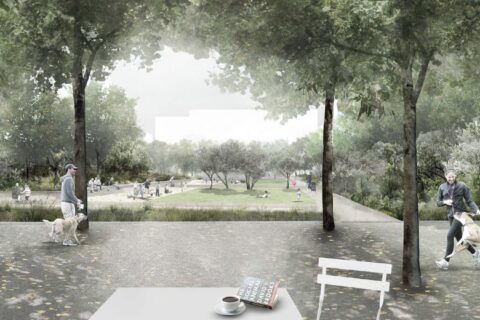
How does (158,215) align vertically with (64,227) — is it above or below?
below

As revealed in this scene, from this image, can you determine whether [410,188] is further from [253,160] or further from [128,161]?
[128,161]

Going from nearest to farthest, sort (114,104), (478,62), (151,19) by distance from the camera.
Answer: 1. (478,62)
2. (151,19)
3. (114,104)

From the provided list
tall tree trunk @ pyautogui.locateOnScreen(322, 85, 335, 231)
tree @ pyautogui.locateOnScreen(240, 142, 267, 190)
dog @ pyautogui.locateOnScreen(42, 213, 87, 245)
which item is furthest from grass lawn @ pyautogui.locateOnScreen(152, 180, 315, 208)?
dog @ pyautogui.locateOnScreen(42, 213, 87, 245)

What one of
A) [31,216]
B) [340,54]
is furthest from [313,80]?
[31,216]

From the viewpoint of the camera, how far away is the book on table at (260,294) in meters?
4.39

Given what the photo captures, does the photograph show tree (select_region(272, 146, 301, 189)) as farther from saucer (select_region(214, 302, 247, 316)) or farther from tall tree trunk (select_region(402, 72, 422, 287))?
saucer (select_region(214, 302, 247, 316))

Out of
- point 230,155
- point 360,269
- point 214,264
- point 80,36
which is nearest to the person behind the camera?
point 360,269

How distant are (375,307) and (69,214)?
8717 mm

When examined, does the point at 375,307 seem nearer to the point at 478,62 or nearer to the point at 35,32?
the point at 478,62

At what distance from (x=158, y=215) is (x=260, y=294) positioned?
16.6 meters

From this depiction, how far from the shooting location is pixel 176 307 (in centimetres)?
447

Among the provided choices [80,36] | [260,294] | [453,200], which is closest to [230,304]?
[260,294]

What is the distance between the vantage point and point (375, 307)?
8.11 m

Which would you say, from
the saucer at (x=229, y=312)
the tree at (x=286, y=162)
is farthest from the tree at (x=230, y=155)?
the saucer at (x=229, y=312)
